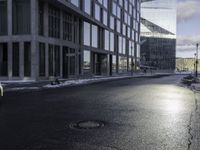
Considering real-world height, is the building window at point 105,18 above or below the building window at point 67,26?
above

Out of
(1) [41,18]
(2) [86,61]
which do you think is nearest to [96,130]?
(1) [41,18]

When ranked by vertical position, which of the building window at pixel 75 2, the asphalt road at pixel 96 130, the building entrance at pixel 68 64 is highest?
the building window at pixel 75 2

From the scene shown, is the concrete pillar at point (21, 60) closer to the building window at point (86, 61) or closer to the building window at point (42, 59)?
the building window at point (42, 59)

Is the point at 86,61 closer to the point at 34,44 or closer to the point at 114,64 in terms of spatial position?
the point at 34,44

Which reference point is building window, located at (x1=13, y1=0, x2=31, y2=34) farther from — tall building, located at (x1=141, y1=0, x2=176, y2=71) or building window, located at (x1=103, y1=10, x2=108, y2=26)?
tall building, located at (x1=141, y1=0, x2=176, y2=71)

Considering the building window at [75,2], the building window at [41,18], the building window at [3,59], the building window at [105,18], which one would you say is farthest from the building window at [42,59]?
the building window at [105,18]

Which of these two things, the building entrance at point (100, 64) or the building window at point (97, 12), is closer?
the building window at point (97, 12)

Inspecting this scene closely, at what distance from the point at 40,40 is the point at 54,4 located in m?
5.98

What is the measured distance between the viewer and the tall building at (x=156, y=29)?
139875mm

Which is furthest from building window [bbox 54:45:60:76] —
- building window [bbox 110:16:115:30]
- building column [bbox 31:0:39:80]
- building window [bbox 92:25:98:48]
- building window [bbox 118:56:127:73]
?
building window [bbox 118:56:127:73]

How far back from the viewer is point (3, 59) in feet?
134

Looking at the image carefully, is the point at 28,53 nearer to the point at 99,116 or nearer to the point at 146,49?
the point at 99,116

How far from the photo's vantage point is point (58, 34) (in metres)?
45.9

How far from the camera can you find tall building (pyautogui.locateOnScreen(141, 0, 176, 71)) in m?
140
